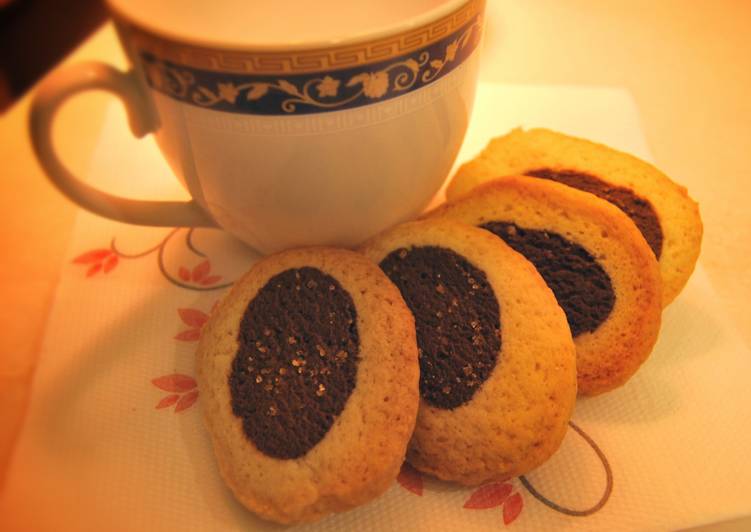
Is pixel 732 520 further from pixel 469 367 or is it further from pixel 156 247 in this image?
pixel 156 247

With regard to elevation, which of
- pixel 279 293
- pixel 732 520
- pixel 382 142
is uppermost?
pixel 382 142

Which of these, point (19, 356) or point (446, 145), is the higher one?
point (446, 145)

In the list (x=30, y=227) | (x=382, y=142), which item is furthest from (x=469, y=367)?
(x=30, y=227)

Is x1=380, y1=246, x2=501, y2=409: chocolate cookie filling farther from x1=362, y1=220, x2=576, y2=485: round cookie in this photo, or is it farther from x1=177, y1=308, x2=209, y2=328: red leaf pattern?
x1=177, y1=308, x2=209, y2=328: red leaf pattern

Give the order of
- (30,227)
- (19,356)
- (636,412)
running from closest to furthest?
(636,412) → (19,356) → (30,227)

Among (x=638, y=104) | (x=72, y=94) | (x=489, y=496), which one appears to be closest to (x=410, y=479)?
(x=489, y=496)

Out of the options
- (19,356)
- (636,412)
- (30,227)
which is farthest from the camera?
(30,227)

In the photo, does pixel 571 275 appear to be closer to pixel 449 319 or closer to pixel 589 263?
pixel 589 263

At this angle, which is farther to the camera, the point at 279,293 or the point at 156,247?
the point at 156,247
